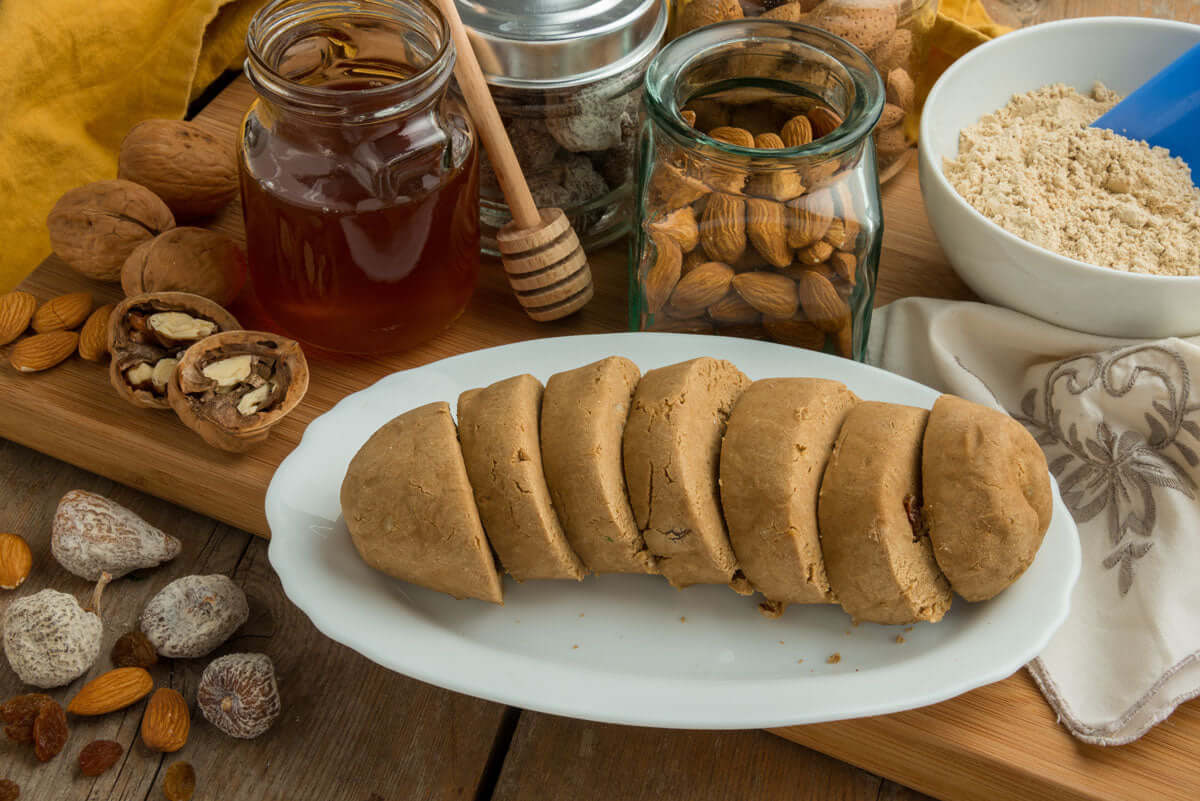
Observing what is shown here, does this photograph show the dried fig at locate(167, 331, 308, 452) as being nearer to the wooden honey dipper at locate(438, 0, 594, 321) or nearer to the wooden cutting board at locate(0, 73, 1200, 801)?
the wooden cutting board at locate(0, 73, 1200, 801)

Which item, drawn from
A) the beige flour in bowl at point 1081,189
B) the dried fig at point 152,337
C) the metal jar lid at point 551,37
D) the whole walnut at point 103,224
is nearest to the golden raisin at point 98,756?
the dried fig at point 152,337

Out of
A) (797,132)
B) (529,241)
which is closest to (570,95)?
(529,241)

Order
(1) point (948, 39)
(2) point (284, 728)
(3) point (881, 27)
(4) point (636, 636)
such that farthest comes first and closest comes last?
(1) point (948, 39) → (3) point (881, 27) → (2) point (284, 728) → (4) point (636, 636)

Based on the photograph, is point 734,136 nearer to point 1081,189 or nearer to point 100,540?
point 1081,189

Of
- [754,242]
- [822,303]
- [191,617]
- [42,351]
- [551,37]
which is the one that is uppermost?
[551,37]

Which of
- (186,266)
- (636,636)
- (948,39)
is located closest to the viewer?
(636,636)

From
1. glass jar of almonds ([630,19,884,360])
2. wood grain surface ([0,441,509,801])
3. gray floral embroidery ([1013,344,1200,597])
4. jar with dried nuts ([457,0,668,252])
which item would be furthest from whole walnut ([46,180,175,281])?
gray floral embroidery ([1013,344,1200,597])

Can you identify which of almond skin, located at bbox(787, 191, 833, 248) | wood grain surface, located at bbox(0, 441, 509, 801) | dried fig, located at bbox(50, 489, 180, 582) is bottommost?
wood grain surface, located at bbox(0, 441, 509, 801)
